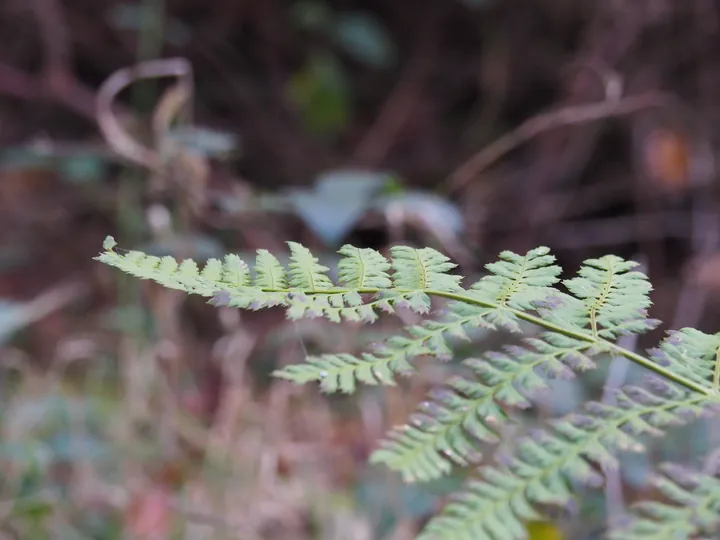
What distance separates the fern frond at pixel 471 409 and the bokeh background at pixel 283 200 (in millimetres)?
422

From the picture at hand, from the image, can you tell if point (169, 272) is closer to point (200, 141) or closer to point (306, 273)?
point (306, 273)

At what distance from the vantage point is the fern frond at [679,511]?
308 mm

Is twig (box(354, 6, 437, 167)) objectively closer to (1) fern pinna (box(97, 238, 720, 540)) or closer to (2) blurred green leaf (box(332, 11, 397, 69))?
(2) blurred green leaf (box(332, 11, 397, 69))

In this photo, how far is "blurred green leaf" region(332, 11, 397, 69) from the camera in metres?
1.83

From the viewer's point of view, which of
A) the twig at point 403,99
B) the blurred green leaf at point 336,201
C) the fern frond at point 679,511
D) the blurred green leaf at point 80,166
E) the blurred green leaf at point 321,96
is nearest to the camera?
the fern frond at point 679,511

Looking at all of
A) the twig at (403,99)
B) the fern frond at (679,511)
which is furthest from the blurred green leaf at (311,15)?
the fern frond at (679,511)

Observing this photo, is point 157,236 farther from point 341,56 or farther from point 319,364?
point 341,56

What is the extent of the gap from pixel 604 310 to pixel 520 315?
0.05 meters

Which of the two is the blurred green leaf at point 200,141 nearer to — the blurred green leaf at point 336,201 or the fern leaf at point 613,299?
the blurred green leaf at point 336,201

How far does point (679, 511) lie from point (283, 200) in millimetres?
765

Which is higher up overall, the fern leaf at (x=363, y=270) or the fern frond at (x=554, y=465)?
the fern leaf at (x=363, y=270)

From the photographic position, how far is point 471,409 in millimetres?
363

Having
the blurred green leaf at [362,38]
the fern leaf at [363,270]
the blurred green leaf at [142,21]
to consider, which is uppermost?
the blurred green leaf at [362,38]

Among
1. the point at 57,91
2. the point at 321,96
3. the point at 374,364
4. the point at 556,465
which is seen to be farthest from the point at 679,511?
the point at 321,96
